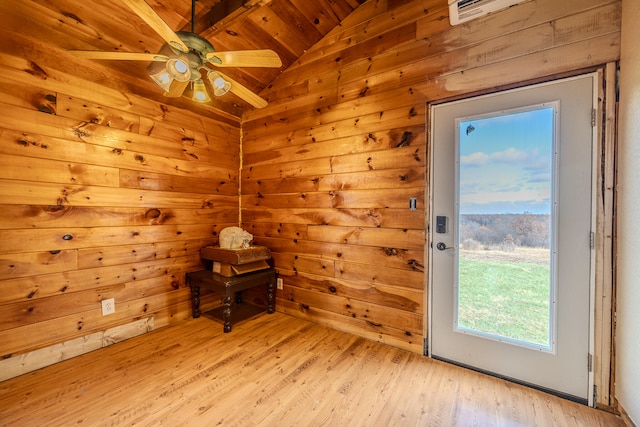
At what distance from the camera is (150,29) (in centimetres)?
222

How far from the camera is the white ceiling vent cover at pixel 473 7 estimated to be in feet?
5.94

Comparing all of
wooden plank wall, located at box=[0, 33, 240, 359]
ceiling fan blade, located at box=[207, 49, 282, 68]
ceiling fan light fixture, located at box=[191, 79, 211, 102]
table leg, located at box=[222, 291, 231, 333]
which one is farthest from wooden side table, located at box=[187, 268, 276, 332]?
ceiling fan blade, located at box=[207, 49, 282, 68]

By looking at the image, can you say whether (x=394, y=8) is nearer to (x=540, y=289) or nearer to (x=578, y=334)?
(x=540, y=289)

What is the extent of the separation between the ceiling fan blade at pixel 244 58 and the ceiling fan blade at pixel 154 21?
0.17 metres

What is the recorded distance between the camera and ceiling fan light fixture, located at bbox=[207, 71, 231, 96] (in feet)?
5.53

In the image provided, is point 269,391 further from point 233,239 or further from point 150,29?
point 150,29

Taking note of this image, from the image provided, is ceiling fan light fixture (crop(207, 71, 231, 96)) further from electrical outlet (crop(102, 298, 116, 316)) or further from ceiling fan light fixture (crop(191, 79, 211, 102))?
electrical outlet (crop(102, 298, 116, 316))

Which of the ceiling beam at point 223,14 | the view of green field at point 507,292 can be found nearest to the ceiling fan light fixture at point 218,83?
the ceiling beam at point 223,14

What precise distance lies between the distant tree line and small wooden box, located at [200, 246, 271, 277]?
1.88 metres

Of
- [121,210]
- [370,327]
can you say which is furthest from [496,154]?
[121,210]

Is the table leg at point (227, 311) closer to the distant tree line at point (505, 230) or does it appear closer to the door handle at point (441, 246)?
the door handle at point (441, 246)

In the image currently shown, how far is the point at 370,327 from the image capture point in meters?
2.41

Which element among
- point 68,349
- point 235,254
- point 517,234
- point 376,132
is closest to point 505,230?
point 517,234

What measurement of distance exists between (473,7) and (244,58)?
1607 millimetres
